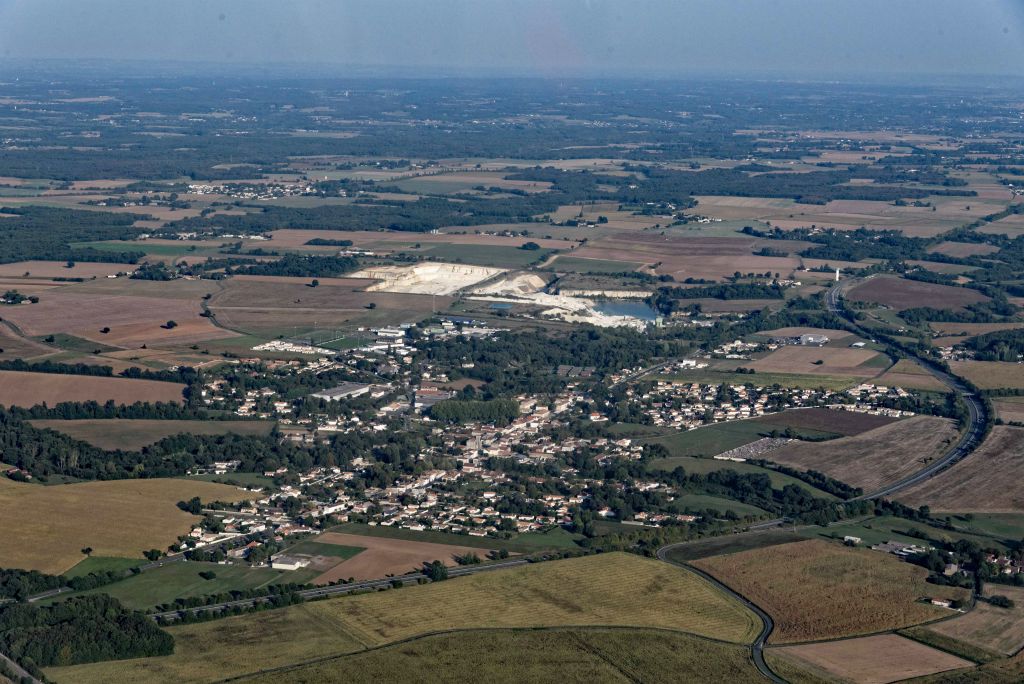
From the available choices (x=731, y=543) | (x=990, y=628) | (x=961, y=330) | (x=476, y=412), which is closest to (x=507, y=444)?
(x=476, y=412)

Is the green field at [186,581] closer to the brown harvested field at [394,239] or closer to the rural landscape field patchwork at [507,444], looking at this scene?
the rural landscape field patchwork at [507,444]

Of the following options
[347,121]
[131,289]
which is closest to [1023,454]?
[131,289]

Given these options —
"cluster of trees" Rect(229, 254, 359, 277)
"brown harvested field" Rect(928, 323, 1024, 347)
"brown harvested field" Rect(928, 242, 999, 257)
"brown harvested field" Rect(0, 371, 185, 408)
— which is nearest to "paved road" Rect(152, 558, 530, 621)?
"brown harvested field" Rect(0, 371, 185, 408)

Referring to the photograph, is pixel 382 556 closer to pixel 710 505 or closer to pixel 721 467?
pixel 710 505

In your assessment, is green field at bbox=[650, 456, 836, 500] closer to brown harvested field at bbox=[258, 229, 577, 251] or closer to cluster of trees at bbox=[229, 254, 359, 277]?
cluster of trees at bbox=[229, 254, 359, 277]

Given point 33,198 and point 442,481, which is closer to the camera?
point 442,481

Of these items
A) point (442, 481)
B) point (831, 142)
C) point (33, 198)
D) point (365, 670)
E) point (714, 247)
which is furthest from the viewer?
point (831, 142)

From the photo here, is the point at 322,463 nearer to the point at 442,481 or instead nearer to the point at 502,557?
the point at 442,481
